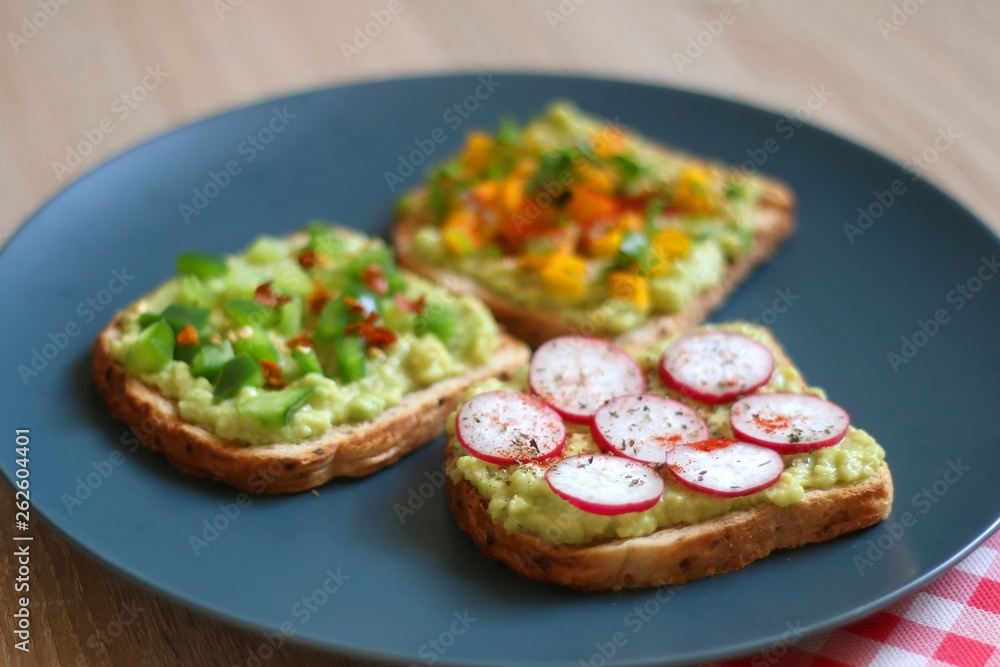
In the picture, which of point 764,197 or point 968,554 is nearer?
point 968,554

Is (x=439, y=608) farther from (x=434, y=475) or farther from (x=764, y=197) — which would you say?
(x=764, y=197)

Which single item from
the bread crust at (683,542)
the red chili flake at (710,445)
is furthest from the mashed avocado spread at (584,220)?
the bread crust at (683,542)

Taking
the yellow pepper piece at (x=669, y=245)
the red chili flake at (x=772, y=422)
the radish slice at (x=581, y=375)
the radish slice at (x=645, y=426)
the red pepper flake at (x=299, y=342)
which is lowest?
the red pepper flake at (x=299, y=342)

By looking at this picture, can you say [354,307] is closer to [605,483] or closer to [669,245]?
[605,483]

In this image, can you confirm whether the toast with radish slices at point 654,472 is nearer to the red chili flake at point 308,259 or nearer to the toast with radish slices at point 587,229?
the toast with radish slices at point 587,229

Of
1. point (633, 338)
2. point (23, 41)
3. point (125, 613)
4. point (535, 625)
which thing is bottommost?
point (23, 41)

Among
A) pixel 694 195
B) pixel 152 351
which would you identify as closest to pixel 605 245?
pixel 694 195

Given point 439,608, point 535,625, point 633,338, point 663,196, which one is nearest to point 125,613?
point 439,608

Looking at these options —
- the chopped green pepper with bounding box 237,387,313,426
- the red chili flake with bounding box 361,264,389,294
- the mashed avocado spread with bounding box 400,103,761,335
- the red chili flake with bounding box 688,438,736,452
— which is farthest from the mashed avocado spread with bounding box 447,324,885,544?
the mashed avocado spread with bounding box 400,103,761,335
